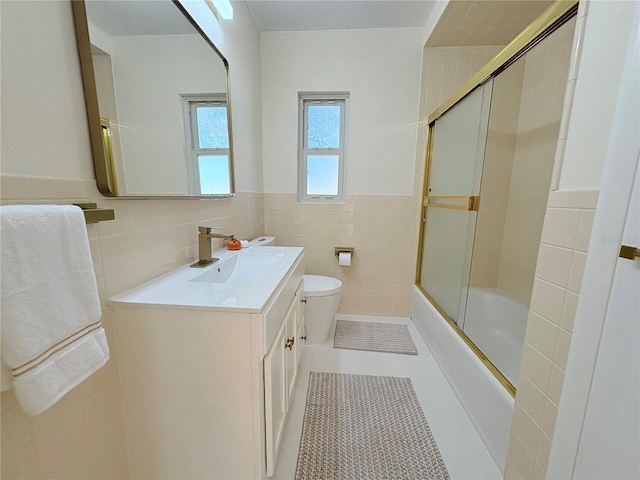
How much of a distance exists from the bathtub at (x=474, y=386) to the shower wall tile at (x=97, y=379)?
1469 mm

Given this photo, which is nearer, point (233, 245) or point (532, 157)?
point (233, 245)

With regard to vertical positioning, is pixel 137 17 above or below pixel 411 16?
below

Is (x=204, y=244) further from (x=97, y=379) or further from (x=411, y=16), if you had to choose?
(x=411, y=16)

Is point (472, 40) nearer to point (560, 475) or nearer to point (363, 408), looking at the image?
point (560, 475)

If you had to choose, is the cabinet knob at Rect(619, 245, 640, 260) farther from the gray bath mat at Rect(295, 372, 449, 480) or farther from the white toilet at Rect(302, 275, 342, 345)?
the white toilet at Rect(302, 275, 342, 345)

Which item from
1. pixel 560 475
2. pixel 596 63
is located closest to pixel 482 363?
pixel 560 475

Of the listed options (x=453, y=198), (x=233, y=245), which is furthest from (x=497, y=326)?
(x=233, y=245)

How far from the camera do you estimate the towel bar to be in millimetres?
655

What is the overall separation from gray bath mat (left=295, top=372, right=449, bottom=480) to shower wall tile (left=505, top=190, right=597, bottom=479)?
38cm

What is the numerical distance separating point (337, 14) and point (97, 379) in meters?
2.51

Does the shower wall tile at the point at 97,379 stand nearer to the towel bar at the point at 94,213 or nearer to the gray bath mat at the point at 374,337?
the towel bar at the point at 94,213

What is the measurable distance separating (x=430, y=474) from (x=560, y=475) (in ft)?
1.58

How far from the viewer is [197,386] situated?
0.80m

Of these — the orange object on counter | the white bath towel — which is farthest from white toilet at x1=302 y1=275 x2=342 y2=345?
the white bath towel
